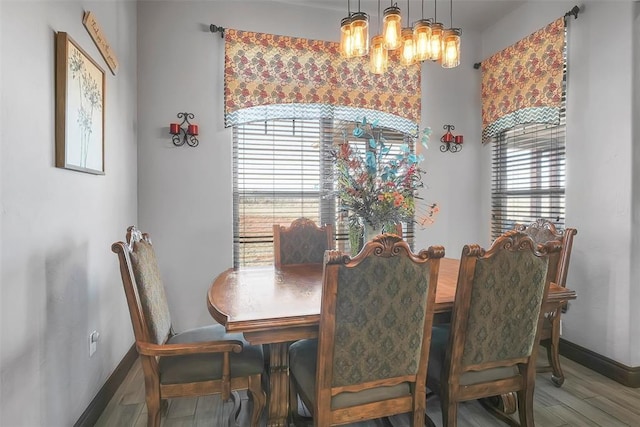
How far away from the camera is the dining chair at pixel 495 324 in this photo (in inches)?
57.6

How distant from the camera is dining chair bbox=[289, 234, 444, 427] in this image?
1265 millimetres

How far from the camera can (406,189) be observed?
2020 millimetres

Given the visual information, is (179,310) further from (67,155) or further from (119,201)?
(67,155)

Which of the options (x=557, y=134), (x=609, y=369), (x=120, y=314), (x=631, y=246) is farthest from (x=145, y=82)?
(x=609, y=369)

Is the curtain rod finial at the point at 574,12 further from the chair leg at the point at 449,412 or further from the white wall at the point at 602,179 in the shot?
the chair leg at the point at 449,412

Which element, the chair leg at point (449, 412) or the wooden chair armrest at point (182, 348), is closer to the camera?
the wooden chair armrest at point (182, 348)

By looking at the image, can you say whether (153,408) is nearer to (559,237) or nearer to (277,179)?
(277,179)

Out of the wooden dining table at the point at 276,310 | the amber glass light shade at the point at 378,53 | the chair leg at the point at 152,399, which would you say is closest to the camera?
the wooden dining table at the point at 276,310

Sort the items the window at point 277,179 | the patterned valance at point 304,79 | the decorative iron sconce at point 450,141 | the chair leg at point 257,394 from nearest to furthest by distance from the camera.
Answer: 1. the chair leg at point 257,394
2. the patterned valance at point 304,79
3. the window at point 277,179
4. the decorative iron sconce at point 450,141

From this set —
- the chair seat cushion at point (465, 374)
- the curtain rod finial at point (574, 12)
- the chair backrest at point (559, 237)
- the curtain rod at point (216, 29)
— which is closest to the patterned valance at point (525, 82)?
the curtain rod finial at point (574, 12)

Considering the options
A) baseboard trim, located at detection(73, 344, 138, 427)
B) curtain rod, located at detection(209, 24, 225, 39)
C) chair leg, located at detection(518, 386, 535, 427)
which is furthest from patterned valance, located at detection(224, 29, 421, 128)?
chair leg, located at detection(518, 386, 535, 427)

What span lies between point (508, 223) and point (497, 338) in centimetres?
228

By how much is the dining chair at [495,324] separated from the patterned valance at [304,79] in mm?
2276

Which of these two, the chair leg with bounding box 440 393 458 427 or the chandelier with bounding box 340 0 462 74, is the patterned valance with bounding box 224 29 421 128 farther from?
the chair leg with bounding box 440 393 458 427
